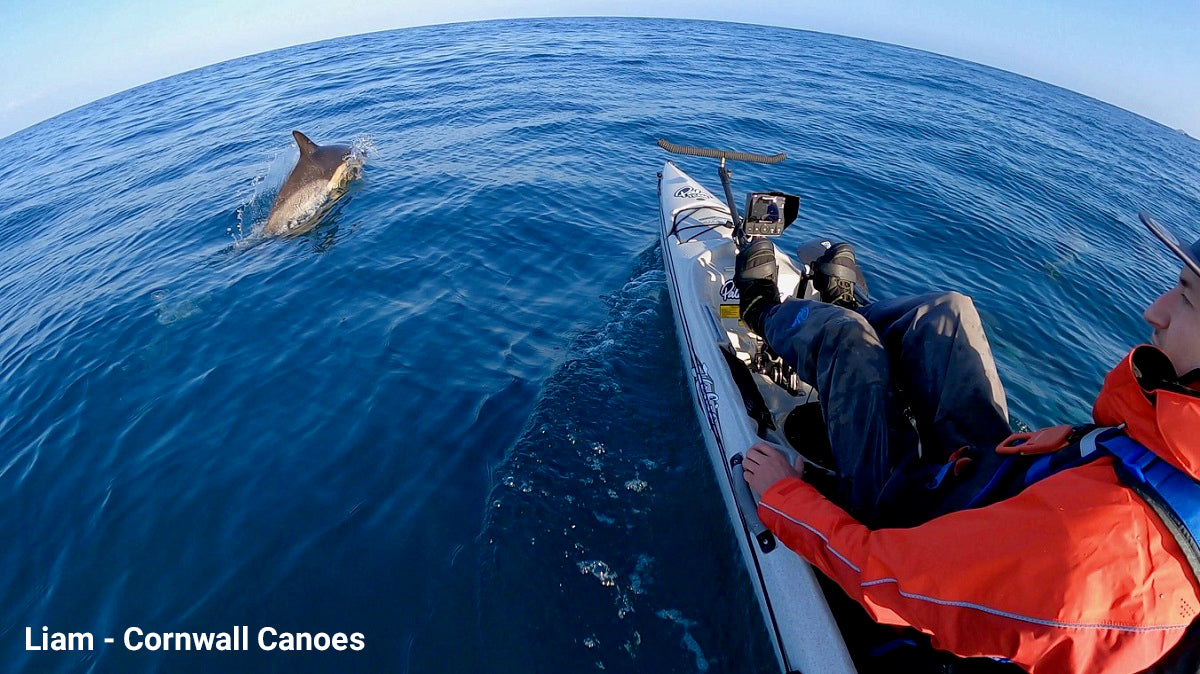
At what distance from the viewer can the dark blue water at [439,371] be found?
4.36m

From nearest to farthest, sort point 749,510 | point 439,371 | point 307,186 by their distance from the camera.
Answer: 1. point 749,510
2. point 439,371
3. point 307,186

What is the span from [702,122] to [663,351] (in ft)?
44.5

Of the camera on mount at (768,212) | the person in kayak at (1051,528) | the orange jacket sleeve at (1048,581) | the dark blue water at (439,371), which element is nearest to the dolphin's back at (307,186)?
the dark blue water at (439,371)

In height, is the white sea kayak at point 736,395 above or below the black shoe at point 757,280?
below

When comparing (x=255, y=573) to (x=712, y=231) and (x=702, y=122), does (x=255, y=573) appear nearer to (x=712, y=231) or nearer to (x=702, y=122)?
(x=712, y=231)

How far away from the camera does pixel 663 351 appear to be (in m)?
6.94

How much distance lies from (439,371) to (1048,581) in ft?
21.0

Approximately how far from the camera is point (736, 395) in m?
5.00

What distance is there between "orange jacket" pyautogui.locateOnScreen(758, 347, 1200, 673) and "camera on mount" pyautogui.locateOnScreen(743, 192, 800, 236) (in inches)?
163

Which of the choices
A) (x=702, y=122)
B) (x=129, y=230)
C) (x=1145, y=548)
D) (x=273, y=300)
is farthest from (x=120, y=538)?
(x=702, y=122)

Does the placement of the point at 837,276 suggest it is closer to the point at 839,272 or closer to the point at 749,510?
the point at 839,272

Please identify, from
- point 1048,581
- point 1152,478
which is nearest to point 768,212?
point 1152,478

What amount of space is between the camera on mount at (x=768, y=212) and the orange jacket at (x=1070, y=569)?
414 centimetres

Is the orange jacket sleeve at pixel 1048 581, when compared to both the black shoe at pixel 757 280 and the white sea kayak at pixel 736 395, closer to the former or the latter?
the white sea kayak at pixel 736 395
